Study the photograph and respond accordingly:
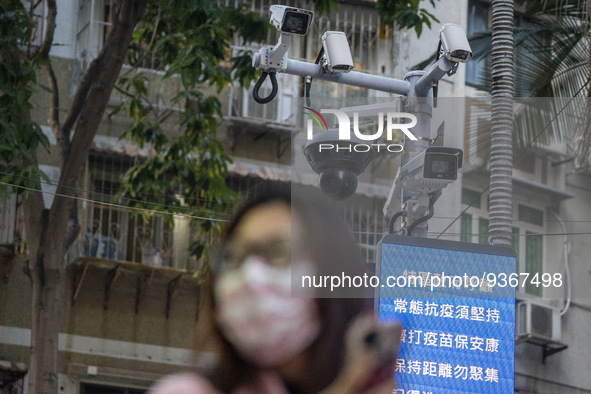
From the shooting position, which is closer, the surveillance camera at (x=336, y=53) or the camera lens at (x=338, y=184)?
the camera lens at (x=338, y=184)

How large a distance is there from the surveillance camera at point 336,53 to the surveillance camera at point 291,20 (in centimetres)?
20

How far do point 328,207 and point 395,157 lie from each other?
3.93 metres

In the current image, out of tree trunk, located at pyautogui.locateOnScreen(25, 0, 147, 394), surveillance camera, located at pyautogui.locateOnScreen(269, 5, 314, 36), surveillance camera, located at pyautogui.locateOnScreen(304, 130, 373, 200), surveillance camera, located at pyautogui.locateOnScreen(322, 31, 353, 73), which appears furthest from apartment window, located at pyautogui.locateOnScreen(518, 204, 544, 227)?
tree trunk, located at pyautogui.locateOnScreen(25, 0, 147, 394)

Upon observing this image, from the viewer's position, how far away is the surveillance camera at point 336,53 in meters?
8.90

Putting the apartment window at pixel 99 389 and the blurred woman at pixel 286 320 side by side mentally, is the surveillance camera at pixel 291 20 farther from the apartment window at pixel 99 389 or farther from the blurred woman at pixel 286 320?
the apartment window at pixel 99 389

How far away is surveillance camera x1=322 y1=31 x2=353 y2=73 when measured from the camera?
8.90 m

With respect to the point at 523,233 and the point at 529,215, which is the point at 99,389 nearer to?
the point at 529,215

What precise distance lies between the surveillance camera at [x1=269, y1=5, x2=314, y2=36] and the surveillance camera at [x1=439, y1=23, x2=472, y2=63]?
35.8 inches

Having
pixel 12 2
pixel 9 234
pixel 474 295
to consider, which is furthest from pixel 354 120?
pixel 9 234

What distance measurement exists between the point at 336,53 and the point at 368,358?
23.8 feet

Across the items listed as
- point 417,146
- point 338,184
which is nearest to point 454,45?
point 417,146

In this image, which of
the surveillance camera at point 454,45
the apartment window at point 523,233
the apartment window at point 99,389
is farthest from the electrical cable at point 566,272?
the apartment window at point 99,389

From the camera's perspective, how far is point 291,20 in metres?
8.87

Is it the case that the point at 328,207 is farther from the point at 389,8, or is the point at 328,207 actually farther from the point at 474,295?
the point at 389,8
